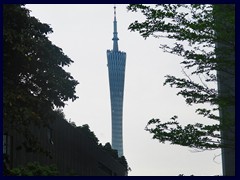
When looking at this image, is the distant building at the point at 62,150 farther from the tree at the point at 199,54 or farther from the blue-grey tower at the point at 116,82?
the blue-grey tower at the point at 116,82

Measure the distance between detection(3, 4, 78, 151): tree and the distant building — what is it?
318cm

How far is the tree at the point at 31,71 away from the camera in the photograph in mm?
20688

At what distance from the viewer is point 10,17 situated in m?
21.4

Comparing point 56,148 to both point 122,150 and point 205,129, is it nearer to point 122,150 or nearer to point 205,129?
point 205,129

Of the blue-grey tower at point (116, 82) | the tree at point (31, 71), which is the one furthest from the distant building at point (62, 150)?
the blue-grey tower at point (116, 82)

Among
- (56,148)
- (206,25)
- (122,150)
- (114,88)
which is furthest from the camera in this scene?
(122,150)

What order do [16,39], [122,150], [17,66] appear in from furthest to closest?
[122,150]
[17,66]
[16,39]

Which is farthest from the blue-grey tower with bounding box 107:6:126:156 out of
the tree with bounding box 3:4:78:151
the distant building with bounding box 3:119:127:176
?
the tree with bounding box 3:4:78:151

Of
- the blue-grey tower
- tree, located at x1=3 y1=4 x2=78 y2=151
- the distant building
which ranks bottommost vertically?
the distant building

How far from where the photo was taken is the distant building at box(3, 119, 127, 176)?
27.7 meters

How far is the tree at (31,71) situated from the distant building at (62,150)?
3176 mm

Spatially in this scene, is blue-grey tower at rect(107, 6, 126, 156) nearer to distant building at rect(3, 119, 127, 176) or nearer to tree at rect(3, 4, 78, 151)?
distant building at rect(3, 119, 127, 176)
